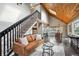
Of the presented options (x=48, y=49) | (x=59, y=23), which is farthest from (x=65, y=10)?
(x=48, y=49)

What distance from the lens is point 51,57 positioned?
2.26 m

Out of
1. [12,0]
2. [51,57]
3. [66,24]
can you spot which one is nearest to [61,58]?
[51,57]

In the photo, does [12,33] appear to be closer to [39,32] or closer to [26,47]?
[26,47]

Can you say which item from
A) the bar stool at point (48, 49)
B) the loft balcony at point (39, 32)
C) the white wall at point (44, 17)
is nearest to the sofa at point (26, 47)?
the loft balcony at point (39, 32)

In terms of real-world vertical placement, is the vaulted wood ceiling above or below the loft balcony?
above

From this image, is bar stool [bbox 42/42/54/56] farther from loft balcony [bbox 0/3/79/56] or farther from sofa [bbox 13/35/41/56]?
sofa [bbox 13/35/41/56]

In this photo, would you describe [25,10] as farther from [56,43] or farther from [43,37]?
[56,43]

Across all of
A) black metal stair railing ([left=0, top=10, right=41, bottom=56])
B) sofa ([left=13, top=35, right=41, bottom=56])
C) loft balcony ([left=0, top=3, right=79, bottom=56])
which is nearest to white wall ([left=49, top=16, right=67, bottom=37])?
loft balcony ([left=0, top=3, right=79, bottom=56])

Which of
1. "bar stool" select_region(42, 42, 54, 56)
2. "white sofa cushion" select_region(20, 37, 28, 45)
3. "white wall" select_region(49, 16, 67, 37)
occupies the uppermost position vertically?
"white wall" select_region(49, 16, 67, 37)

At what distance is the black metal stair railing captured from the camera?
7.20 ft

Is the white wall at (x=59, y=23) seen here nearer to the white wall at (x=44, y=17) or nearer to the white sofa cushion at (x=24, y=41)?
the white wall at (x=44, y=17)

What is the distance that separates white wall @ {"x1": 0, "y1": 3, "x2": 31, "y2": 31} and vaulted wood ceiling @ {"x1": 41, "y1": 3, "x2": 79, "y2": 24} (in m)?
0.30

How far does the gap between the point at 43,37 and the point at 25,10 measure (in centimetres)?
49

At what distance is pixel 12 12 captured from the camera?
7.38 feet
